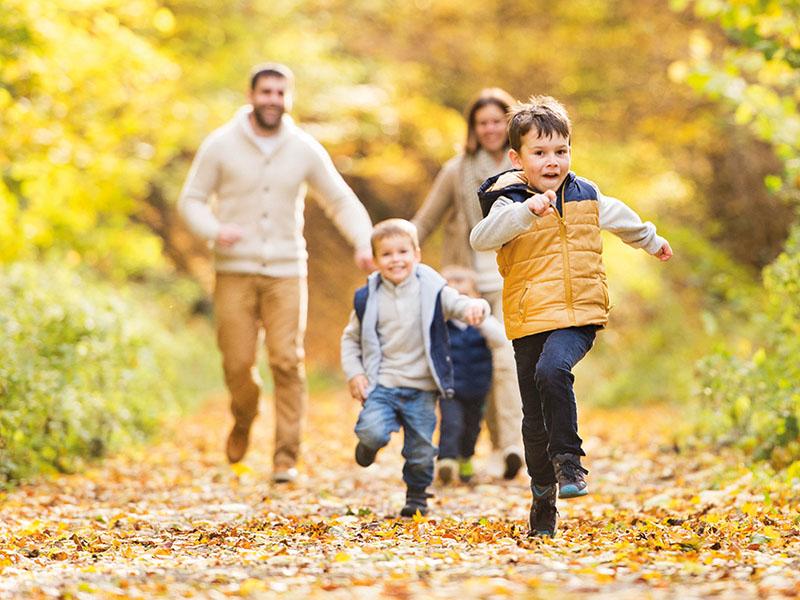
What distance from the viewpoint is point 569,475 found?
16.9 feet

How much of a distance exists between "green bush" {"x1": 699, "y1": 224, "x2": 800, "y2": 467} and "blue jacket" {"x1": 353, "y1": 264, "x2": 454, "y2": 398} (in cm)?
243

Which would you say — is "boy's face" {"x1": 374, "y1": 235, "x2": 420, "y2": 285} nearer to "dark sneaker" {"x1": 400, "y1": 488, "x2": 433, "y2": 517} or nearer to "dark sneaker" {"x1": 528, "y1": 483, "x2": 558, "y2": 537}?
"dark sneaker" {"x1": 400, "y1": 488, "x2": 433, "y2": 517}

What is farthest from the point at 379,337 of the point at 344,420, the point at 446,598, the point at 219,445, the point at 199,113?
the point at 199,113

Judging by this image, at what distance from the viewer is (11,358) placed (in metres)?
8.16

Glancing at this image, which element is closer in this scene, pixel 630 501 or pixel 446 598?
pixel 446 598

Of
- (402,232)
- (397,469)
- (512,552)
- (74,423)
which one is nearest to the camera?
(512,552)

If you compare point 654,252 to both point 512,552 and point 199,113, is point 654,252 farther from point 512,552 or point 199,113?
point 199,113

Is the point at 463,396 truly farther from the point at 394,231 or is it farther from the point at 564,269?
the point at 564,269

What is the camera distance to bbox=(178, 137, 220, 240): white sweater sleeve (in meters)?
8.45

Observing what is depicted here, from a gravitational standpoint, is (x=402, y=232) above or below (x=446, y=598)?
above

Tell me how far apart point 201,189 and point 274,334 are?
1.11 m

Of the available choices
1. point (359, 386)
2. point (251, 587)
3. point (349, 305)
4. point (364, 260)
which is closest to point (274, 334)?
point (364, 260)

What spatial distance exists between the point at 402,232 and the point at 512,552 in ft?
7.15

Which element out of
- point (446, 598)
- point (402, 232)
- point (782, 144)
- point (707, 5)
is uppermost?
point (707, 5)
